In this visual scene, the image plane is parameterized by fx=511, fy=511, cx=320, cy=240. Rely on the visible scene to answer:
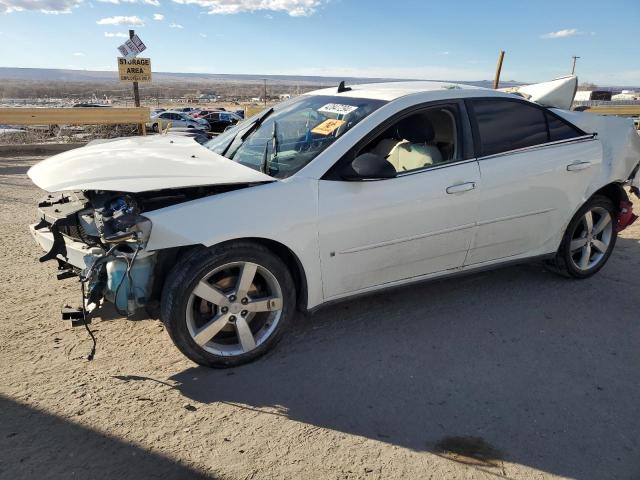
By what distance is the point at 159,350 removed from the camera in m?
3.36

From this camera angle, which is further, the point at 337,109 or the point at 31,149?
the point at 31,149

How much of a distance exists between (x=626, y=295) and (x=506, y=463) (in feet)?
8.83

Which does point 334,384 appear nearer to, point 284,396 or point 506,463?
point 284,396

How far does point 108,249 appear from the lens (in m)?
3.04

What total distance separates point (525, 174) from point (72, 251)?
3.25 meters

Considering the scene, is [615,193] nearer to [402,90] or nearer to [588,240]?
[588,240]

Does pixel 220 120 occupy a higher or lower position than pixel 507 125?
lower

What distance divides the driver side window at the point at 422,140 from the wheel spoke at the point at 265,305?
1286mm

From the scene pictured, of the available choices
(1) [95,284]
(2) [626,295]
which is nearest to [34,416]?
(1) [95,284]

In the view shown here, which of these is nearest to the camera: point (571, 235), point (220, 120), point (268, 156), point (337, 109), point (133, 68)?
point (268, 156)

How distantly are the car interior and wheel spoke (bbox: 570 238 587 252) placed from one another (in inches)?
63.6

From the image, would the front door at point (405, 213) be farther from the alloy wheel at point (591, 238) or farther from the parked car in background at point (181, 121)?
the parked car in background at point (181, 121)

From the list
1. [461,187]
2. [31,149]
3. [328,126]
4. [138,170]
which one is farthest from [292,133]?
[31,149]

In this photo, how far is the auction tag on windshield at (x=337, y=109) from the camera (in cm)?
365
